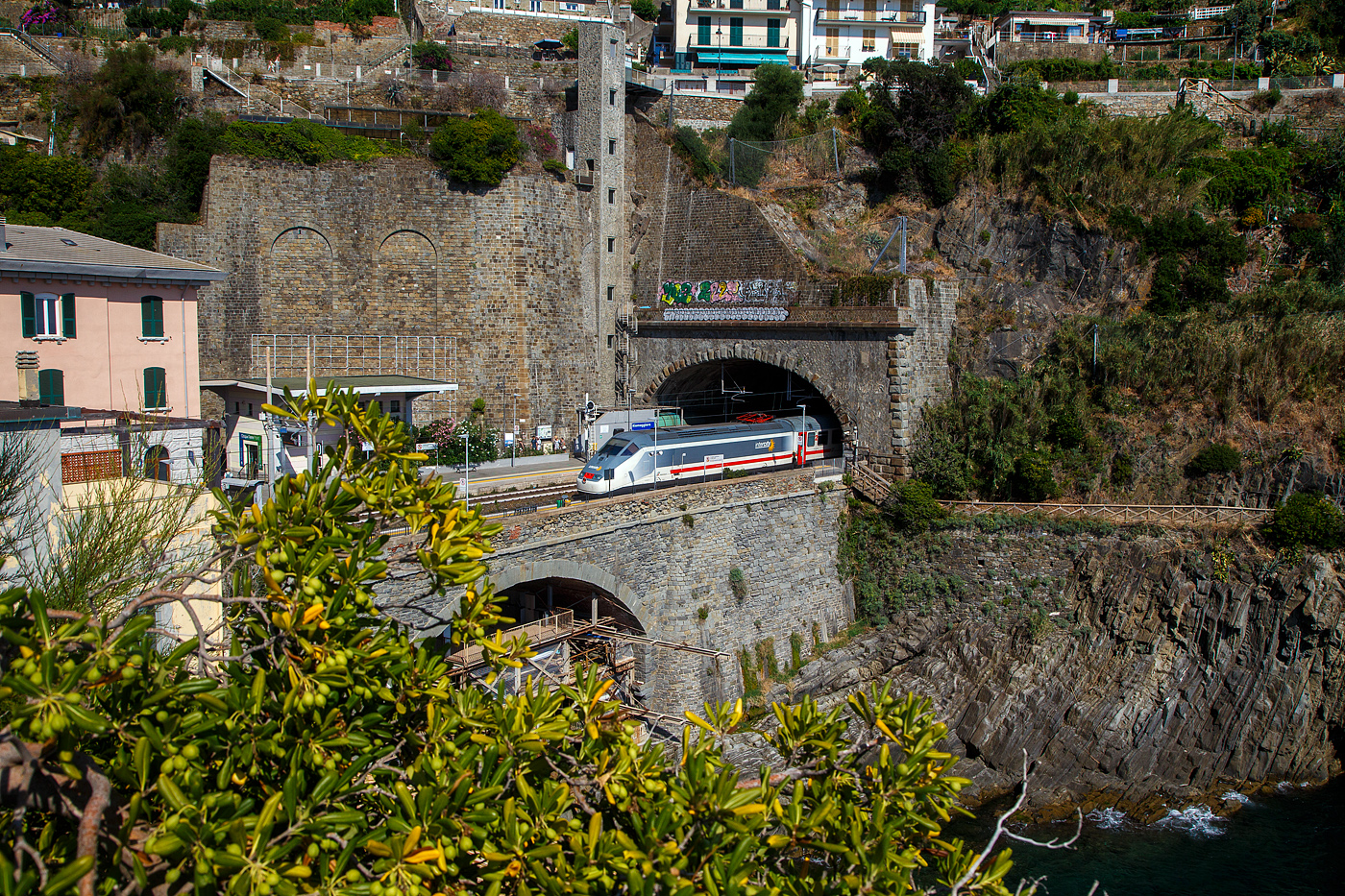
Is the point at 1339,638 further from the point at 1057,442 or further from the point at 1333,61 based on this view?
the point at 1333,61

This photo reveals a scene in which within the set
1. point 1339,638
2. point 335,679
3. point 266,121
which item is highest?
point 266,121

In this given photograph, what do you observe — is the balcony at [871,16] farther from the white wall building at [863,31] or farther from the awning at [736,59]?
the awning at [736,59]

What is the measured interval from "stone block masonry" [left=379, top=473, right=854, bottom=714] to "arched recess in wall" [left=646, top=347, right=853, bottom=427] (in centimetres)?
406

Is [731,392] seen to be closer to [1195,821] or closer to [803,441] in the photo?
[803,441]

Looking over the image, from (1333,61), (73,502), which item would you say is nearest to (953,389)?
(73,502)

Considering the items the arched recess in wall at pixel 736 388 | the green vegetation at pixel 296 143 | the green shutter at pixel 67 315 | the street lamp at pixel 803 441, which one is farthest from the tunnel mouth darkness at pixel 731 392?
the green shutter at pixel 67 315

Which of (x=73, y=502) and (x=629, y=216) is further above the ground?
(x=629, y=216)

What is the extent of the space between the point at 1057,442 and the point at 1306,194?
554 inches

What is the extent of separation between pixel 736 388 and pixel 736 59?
710 inches

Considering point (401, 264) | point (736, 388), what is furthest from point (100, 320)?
point (736, 388)

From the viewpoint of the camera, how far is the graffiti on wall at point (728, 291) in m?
26.0

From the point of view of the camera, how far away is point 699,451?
21.7 meters

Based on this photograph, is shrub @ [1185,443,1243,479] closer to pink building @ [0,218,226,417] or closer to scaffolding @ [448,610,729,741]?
scaffolding @ [448,610,729,741]

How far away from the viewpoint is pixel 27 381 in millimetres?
17250
